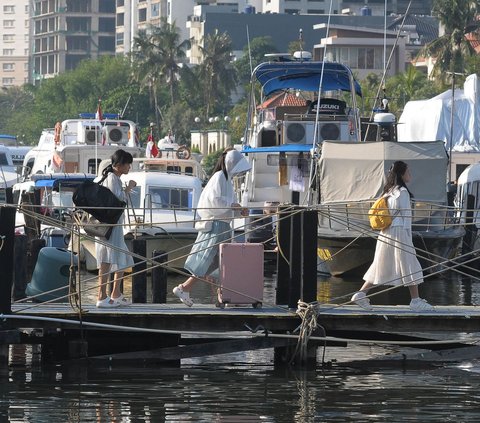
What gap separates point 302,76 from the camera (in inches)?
1398

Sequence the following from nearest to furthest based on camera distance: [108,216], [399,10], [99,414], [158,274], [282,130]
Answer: [99,414], [108,216], [158,274], [282,130], [399,10]

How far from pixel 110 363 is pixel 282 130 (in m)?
18.9

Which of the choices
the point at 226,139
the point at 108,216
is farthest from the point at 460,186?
the point at 226,139

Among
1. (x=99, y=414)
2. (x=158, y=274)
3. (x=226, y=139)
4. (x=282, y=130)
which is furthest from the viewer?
A: (x=226, y=139)

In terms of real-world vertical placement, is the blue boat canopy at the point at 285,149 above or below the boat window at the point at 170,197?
above

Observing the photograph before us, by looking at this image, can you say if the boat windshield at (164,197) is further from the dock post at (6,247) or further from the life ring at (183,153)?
the dock post at (6,247)

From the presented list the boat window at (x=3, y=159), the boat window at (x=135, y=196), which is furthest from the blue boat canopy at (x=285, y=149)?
the boat window at (x=3, y=159)

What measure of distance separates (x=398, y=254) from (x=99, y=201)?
11.1 feet

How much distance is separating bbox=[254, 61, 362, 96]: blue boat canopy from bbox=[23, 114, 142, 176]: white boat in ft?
19.6

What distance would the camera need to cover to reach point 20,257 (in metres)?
18.9

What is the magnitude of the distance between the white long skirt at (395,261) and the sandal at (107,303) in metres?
2.88

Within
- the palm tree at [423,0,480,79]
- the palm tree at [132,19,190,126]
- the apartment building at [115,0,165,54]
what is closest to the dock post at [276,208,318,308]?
the palm tree at [423,0,480,79]

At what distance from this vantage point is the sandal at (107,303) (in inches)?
659

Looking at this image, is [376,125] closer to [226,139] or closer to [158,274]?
[158,274]
